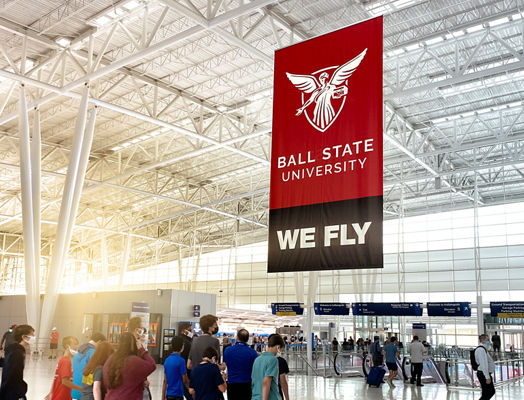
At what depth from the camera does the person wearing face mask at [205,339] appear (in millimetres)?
7555

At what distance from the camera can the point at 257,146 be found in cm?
3350

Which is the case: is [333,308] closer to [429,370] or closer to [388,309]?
[388,309]

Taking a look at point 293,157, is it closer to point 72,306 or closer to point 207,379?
point 207,379

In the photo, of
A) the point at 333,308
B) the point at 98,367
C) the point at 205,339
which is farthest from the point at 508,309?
the point at 98,367

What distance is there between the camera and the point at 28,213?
75.1ft

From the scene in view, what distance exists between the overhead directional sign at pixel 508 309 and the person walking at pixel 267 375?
924 inches

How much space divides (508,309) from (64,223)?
21.0 meters

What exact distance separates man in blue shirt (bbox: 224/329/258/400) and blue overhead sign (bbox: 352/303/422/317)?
24.2 meters

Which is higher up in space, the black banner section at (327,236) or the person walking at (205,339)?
the black banner section at (327,236)

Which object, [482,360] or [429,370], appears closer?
[482,360]

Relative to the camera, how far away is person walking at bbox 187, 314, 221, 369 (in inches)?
297

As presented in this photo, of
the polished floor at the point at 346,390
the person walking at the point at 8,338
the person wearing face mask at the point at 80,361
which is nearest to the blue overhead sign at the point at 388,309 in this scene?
the polished floor at the point at 346,390

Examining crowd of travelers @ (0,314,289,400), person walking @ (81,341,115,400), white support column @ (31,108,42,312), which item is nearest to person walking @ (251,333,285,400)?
crowd of travelers @ (0,314,289,400)

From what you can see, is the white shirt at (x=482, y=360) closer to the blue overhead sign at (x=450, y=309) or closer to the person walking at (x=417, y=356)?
the person walking at (x=417, y=356)
